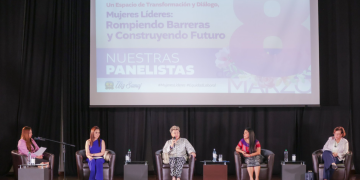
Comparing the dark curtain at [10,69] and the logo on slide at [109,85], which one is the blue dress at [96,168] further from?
the dark curtain at [10,69]

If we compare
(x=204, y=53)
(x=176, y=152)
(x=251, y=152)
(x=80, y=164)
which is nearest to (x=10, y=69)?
(x=80, y=164)

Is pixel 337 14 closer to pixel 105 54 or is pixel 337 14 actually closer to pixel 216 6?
pixel 216 6

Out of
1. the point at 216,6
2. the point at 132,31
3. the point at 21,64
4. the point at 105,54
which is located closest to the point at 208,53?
the point at 216,6

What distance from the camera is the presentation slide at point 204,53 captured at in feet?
21.8

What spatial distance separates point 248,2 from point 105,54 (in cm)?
272

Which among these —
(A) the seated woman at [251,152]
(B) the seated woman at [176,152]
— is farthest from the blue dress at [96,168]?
(A) the seated woman at [251,152]

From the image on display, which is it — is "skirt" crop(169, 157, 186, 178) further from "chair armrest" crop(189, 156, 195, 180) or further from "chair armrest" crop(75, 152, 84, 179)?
"chair armrest" crop(75, 152, 84, 179)

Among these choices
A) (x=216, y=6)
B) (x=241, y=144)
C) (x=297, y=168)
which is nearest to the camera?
(x=297, y=168)

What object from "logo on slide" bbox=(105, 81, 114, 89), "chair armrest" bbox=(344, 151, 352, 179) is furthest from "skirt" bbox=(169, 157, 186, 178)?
"chair armrest" bbox=(344, 151, 352, 179)

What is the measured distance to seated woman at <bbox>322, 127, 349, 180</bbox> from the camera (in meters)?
Result: 5.96

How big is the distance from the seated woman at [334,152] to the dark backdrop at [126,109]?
96 centimetres

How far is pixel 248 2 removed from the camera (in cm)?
673

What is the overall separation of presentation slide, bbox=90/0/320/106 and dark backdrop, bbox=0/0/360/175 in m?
0.55

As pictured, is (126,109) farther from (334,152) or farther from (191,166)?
(334,152)
